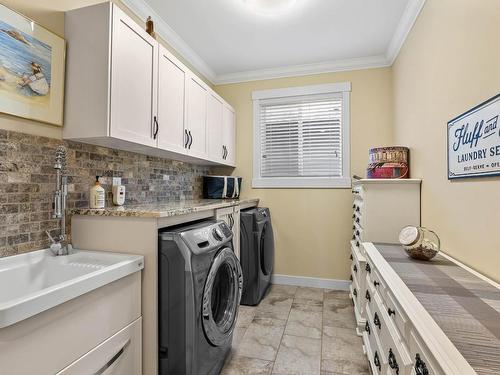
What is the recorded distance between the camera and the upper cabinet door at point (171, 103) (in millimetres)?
1992

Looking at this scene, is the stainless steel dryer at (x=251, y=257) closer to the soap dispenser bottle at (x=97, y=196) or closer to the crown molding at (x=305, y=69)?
the soap dispenser bottle at (x=97, y=196)

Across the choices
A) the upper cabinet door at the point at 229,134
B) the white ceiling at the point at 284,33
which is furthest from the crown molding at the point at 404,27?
the upper cabinet door at the point at 229,134

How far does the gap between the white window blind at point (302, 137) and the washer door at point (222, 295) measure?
1.82 meters

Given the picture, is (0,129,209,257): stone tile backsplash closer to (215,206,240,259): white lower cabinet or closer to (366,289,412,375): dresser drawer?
(215,206,240,259): white lower cabinet

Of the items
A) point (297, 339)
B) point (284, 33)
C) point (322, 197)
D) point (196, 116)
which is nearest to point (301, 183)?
point (322, 197)

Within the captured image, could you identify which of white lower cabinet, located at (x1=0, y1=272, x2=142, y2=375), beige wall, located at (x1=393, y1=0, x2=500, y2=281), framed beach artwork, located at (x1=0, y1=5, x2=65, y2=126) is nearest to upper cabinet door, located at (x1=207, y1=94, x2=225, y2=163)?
framed beach artwork, located at (x1=0, y1=5, x2=65, y2=126)

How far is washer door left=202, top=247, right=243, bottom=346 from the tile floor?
1.08 ft

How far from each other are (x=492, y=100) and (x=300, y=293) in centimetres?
247

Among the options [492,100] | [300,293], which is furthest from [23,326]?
[300,293]

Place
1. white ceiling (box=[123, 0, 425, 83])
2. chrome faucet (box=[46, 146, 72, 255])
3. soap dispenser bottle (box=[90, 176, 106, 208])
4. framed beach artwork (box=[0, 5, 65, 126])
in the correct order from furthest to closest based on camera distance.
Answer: white ceiling (box=[123, 0, 425, 83])
soap dispenser bottle (box=[90, 176, 106, 208])
chrome faucet (box=[46, 146, 72, 255])
framed beach artwork (box=[0, 5, 65, 126])

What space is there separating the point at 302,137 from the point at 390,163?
1.26m

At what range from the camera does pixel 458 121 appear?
1449mm

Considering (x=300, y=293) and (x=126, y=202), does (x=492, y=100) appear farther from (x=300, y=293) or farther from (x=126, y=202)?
(x=300, y=293)

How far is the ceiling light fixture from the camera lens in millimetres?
2057
